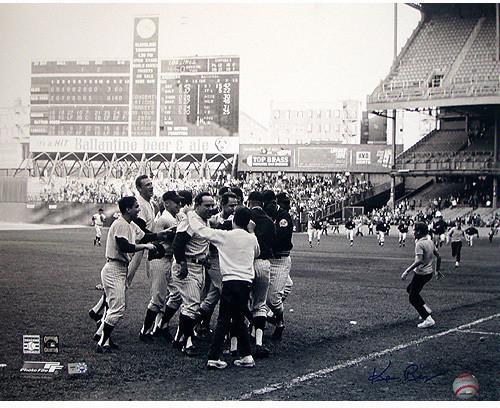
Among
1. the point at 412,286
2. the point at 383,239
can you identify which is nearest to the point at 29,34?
the point at 412,286

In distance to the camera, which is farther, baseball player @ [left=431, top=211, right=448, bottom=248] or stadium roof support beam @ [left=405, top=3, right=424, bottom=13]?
baseball player @ [left=431, top=211, right=448, bottom=248]

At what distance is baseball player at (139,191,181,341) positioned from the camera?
6.51 metres

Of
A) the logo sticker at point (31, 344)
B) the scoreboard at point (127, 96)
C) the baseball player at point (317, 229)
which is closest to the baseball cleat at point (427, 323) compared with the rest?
the scoreboard at point (127, 96)

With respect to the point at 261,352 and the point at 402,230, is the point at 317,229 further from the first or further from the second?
the point at 261,352

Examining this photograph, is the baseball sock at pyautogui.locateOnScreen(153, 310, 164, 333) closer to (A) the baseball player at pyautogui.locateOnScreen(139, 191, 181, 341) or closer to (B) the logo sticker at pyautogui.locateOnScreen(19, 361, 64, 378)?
(A) the baseball player at pyautogui.locateOnScreen(139, 191, 181, 341)

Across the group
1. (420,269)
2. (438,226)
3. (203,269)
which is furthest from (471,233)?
(203,269)

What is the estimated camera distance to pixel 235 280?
5.68 m

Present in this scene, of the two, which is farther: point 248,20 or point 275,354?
point 248,20

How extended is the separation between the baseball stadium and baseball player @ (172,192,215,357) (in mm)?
15

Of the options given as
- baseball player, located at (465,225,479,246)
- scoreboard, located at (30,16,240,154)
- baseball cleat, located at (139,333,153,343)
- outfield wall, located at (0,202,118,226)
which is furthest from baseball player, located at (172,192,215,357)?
baseball player, located at (465,225,479,246)

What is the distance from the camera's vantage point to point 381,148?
→ 14.2 meters

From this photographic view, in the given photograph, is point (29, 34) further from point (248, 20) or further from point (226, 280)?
point (226, 280)

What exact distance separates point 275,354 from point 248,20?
3448 mm
